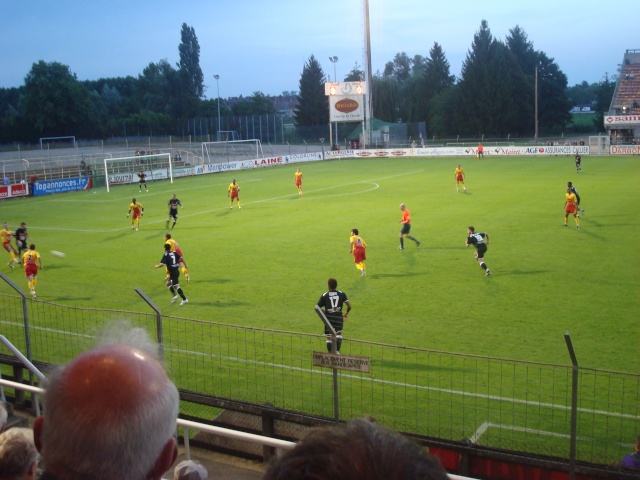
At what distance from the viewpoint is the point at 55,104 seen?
3637 inches

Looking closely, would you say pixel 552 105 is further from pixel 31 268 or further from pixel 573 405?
pixel 573 405

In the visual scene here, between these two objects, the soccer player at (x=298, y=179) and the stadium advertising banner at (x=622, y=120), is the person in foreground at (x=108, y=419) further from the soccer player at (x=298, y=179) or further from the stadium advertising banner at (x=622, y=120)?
the stadium advertising banner at (x=622, y=120)

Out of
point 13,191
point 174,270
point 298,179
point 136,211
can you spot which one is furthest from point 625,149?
point 174,270

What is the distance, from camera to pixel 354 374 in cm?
1332

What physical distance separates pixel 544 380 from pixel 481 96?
8557cm

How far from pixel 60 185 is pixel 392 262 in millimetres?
35811

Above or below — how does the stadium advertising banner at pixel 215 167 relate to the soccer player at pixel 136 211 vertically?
above

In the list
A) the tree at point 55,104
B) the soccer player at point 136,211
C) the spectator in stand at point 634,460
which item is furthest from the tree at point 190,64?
the spectator in stand at point 634,460

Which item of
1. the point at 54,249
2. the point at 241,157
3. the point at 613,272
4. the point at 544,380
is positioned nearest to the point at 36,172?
the point at 241,157

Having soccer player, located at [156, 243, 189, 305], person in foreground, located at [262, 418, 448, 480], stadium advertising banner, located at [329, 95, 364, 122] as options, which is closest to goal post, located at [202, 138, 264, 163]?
stadium advertising banner, located at [329, 95, 364, 122]

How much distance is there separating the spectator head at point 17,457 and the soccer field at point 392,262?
1182 cm

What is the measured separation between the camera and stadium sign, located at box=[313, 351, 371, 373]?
820 cm

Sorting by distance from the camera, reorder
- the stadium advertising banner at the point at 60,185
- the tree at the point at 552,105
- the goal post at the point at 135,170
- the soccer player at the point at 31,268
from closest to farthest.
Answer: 1. the soccer player at the point at 31,268
2. the stadium advertising banner at the point at 60,185
3. the goal post at the point at 135,170
4. the tree at the point at 552,105

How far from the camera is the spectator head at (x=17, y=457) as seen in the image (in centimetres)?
305
